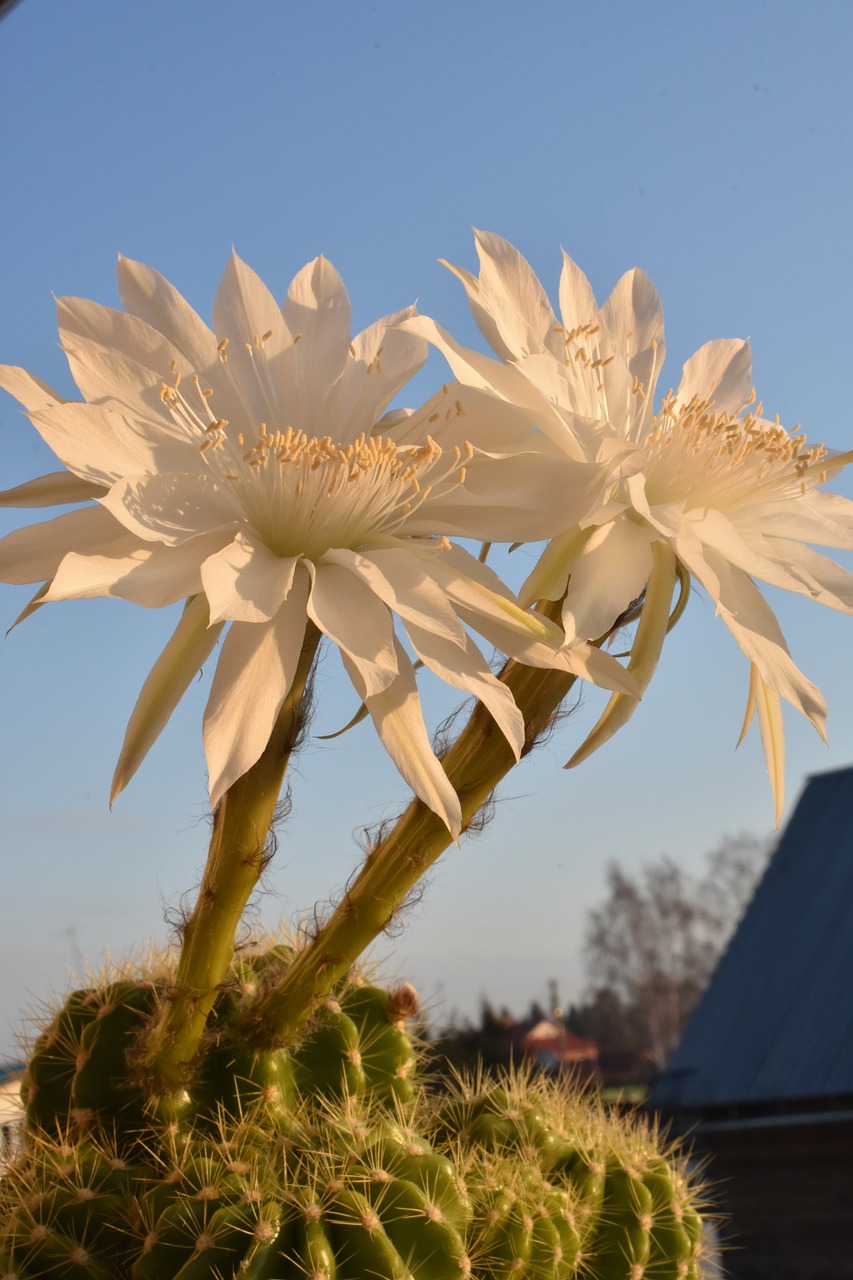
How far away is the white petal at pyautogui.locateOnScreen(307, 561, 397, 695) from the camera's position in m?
0.69

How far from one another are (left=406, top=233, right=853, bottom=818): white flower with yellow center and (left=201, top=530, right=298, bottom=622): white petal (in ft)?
0.55

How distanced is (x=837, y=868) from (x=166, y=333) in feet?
35.6

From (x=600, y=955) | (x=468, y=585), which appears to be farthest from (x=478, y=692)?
(x=600, y=955)

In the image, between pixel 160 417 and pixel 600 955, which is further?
pixel 600 955

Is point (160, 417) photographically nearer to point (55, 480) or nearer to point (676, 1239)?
point (55, 480)

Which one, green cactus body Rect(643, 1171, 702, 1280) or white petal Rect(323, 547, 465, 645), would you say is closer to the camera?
white petal Rect(323, 547, 465, 645)

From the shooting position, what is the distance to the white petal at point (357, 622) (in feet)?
2.27

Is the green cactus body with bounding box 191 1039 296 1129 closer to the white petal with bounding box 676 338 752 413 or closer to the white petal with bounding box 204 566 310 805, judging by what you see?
the white petal with bounding box 204 566 310 805

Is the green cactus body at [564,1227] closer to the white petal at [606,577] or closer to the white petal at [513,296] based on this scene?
the white petal at [606,577]

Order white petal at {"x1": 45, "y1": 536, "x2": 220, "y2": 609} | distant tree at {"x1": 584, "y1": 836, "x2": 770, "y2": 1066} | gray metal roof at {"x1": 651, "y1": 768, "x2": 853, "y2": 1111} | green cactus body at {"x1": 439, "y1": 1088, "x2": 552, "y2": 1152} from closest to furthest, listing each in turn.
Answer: white petal at {"x1": 45, "y1": 536, "x2": 220, "y2": 609} → green cactus body at {"x1": 439, "y1": 1088, "x2": 552, "y2": 1152} → gray metal roof at {"x1": 651, "y1": 768, "x2": 853, "y2": 1111} → distant tree at {"x1": 584, "y1": 836, "x2": 770, "y2": 1066}

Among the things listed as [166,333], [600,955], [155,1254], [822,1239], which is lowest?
[600,955]

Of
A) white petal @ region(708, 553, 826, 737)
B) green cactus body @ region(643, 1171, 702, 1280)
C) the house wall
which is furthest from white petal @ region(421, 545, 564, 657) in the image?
the house wall

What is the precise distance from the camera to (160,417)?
0.81 metres

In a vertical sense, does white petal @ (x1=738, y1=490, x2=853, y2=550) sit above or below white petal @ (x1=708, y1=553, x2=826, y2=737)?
above
